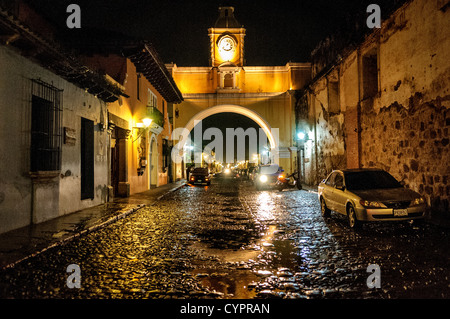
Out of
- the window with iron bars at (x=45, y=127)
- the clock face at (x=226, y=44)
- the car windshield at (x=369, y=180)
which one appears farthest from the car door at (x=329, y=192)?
the clock face at (x=226, y=44)

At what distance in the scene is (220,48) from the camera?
39.8 metres

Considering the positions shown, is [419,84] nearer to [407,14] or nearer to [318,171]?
[407,14]

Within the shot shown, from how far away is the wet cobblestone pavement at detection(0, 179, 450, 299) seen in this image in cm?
428

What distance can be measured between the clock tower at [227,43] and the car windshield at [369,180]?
31164mm

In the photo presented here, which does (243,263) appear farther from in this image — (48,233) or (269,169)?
(269,169)

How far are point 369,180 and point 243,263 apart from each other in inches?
208

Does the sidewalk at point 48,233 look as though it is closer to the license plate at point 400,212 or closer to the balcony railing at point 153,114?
the license plate at point 400,212

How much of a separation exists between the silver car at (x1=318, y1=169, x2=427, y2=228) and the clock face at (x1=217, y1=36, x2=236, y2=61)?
31.7 m

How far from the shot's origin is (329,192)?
10344mm

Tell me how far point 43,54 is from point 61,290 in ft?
23.2

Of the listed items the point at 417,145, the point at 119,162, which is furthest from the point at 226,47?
the point at 417,145

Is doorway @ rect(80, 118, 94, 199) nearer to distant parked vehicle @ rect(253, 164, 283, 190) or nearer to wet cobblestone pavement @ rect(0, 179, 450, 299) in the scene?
wet cobblestone pavement @ rect(0, 179, 450, 299)

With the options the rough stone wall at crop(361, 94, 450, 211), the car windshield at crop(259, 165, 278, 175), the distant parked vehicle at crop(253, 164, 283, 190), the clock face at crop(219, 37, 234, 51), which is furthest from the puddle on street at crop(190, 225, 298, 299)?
the clock face at crop(219, 37, 234, 51)
